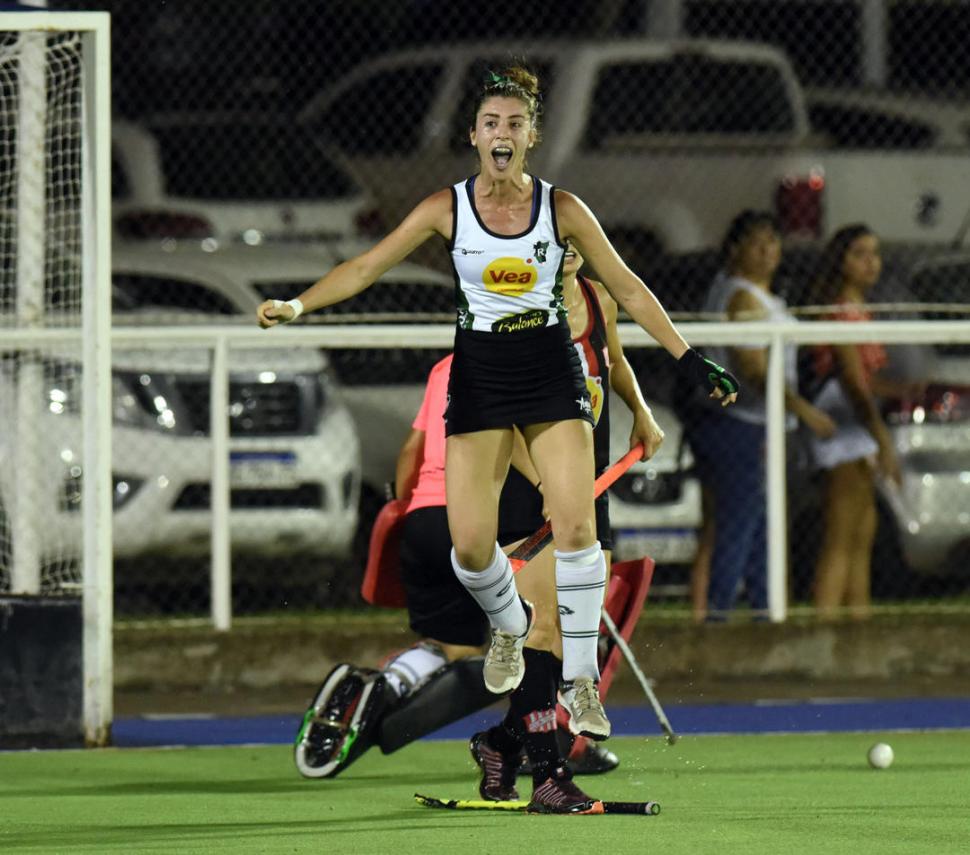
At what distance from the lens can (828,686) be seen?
506 inches

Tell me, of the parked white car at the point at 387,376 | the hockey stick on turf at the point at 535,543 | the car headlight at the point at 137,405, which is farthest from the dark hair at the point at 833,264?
the hockey stick on turf at the point at 535,543

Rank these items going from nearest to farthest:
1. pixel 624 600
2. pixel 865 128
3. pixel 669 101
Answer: pixel 624 600 < pixel 669 101 < pixel 865 128

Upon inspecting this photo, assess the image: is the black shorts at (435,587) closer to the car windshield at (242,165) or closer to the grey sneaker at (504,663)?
the grey sneaker at (504,663)

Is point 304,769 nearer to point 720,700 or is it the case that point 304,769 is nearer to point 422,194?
point 720,700

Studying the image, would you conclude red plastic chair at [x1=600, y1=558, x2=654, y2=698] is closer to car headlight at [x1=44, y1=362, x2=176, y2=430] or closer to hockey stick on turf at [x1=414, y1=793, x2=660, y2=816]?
hockey stick on turf at [x1=414, y1=793, x2=660, y2=816]

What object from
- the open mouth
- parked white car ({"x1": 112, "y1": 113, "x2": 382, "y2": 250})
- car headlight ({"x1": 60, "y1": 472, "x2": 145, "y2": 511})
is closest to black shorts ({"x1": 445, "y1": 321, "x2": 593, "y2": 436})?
the open mouth

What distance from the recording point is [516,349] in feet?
26.4

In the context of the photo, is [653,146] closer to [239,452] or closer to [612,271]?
[239,452]

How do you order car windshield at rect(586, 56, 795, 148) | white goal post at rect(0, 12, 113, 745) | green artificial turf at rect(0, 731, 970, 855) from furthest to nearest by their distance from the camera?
1. car windshield at rect(586, 56, 795, 148)
2. white goal post at rect(0, 12, 113, 745)
3. green artificial turf at rect(0, 731, 970, 855)

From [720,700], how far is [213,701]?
2352 mm

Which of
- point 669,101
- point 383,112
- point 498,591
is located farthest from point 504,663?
point 383,112

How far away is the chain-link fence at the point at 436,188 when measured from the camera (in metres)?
13.0

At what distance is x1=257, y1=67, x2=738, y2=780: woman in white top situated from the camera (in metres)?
8.02

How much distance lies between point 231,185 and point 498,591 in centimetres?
773
